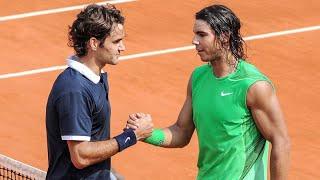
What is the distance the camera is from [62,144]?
24.9 feet

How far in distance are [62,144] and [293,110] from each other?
9.08m

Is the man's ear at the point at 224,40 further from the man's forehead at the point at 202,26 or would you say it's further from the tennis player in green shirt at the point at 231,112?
the man's forehead at the point at 202,26

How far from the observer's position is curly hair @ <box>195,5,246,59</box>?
7785 millimetres

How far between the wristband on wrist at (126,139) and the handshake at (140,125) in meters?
0.08

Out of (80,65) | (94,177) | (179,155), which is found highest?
(80,65)

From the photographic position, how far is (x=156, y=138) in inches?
328

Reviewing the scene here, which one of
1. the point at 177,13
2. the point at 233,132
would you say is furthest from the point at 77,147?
the point at 177,13

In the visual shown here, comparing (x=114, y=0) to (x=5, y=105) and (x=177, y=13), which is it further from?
(x=5, y=105)

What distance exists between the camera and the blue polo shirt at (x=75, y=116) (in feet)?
24.2

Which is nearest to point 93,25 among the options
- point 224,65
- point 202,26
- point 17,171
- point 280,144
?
point 202,26

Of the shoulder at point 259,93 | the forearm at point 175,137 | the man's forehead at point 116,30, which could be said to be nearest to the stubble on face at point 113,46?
the man's forehead at point 116,30

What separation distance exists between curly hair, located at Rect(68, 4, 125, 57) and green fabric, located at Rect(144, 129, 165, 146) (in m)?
1.08

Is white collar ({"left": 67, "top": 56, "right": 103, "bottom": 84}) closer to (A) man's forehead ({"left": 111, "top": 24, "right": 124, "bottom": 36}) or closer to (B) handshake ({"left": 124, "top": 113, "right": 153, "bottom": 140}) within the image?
(A) man's forehead ({"left": 111, "top": 24, "right": 124, "bottom": 36})

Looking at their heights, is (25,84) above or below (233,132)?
below
